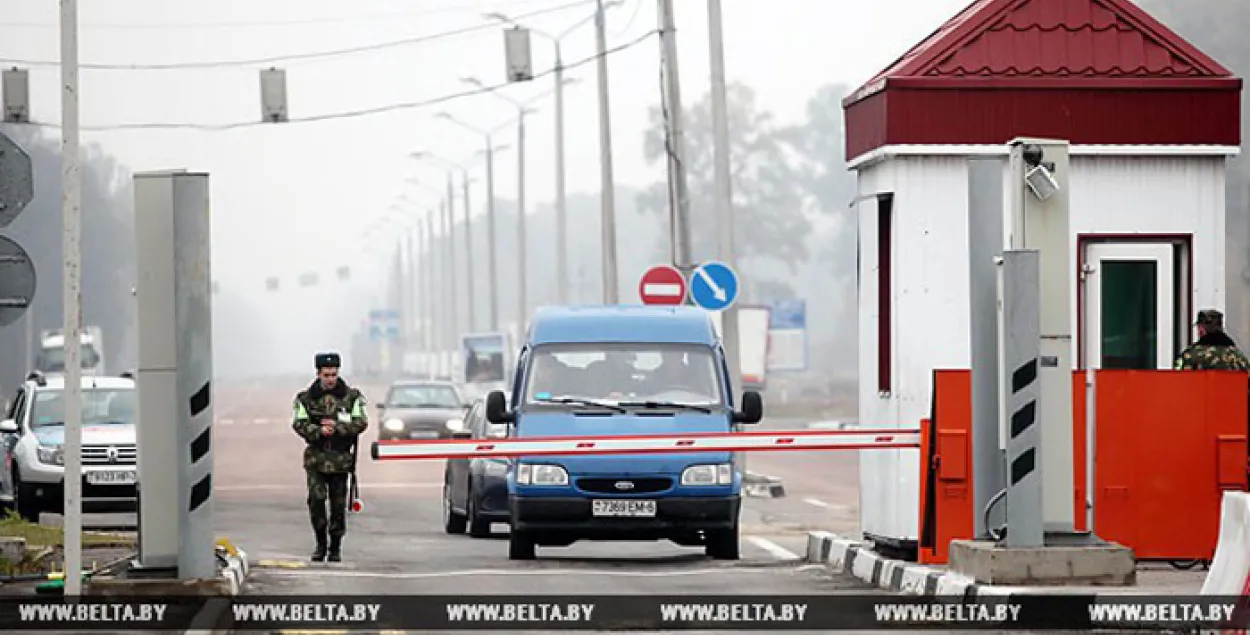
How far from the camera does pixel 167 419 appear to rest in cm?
1455

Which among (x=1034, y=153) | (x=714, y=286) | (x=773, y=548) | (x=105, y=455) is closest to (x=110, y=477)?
(x=105, y=455)

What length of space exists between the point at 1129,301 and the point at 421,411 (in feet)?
111

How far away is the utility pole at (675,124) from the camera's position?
117 feet

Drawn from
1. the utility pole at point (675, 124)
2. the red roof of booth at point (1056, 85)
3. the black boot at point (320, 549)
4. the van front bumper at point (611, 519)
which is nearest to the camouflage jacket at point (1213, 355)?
the red roof of booth at point (1056, 85)

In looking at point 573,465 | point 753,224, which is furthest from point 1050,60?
point 753,224

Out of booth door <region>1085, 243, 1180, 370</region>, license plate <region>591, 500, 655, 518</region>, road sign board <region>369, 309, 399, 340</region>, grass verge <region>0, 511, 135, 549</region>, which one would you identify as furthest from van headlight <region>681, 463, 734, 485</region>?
road sign board <region>369, 309, 399, 340</region>

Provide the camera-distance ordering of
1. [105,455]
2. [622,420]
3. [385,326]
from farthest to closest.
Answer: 1. [385,326]
2. [105,455]
3. [622,420]

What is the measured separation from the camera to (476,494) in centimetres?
2248

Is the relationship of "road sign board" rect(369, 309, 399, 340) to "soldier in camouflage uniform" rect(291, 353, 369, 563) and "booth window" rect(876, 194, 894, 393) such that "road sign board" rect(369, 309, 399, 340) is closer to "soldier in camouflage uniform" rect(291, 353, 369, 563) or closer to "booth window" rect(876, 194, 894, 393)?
"soldier in camouflage uniform" rect(291, 353, 369, 563)

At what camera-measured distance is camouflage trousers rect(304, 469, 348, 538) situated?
18.3 meters

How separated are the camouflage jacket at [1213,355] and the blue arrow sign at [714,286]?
14.8 m

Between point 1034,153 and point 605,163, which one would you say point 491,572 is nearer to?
point 1034,153

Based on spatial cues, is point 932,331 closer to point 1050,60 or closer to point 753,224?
point 1050,60

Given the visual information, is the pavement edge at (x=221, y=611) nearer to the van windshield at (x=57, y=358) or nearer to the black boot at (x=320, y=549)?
the black boot at (x=320, y=549)
